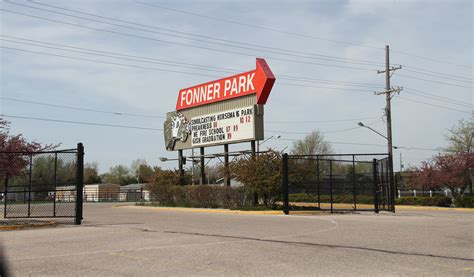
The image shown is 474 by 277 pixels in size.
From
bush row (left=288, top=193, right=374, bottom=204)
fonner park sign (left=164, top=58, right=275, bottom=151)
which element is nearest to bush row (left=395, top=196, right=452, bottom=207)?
bush row (left=288, top=193, right=374, bottom=204)

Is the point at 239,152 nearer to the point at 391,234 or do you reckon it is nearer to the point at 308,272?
the point at 391,234

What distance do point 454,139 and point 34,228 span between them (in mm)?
47870

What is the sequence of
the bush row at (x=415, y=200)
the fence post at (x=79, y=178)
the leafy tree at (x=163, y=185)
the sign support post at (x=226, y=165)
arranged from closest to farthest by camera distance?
the fence post at (x=79, y=178) → the sign support post at (x=226, y=165) → the leafy tree at (x=163, y=185) → the bush row at (x=415, y=200)

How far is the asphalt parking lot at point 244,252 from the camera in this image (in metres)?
7.58

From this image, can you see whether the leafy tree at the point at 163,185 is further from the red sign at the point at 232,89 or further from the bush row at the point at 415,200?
the bush row at the point at 415,200

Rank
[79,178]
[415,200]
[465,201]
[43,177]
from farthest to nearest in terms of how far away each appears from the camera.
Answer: [415,200] < [465,201] < [43,177] < [79,178]

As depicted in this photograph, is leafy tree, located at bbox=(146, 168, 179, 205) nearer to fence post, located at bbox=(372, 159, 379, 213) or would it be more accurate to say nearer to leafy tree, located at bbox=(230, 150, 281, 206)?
leafy tree, located at bbox=(230, 150, 281, 206)

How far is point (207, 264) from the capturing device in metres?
8.01

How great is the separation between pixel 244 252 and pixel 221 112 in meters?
22.1

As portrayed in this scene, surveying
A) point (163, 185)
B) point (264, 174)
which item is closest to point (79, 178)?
point (264, 174)

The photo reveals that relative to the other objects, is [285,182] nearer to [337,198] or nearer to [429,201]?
[337,198]

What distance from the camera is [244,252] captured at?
30.4 feet

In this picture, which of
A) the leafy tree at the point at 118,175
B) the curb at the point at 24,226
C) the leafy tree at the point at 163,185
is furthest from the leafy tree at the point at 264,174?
the leafy tree at the point at 118,175

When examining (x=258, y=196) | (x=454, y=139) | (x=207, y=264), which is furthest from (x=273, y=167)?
(x=454, y=139)
